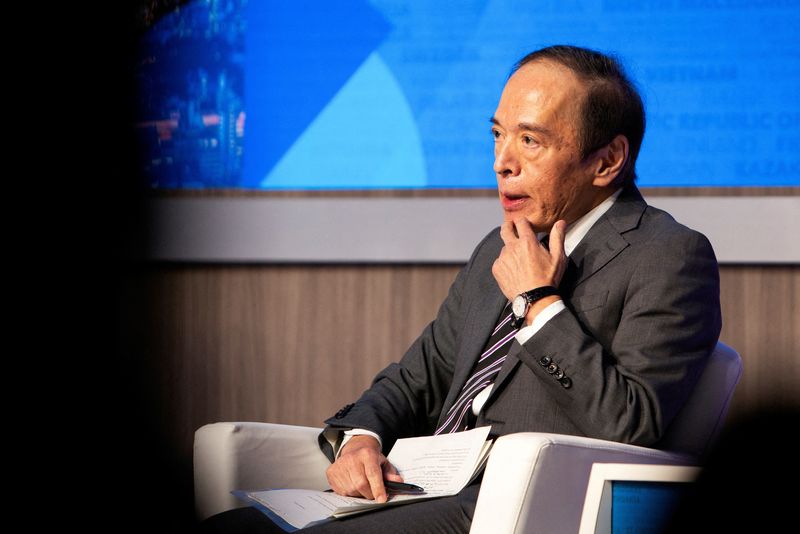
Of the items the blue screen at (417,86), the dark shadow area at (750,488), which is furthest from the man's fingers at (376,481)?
the blue screen at (417,86)

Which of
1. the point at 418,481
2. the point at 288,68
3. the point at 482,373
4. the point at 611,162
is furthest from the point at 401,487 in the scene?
the point at 288,68

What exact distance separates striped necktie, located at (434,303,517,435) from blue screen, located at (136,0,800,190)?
112 cm

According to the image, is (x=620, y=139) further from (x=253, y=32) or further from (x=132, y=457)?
(x=132, y=457)

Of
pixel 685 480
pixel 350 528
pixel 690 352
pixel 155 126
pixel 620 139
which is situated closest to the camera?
pixel 685 480

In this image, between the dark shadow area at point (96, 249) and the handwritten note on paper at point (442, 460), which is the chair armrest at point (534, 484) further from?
the dark shadow area at point (96, 249)

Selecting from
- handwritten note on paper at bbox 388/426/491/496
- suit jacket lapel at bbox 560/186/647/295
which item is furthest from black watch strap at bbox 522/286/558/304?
handwritten note on paper at bbox 388/426/491/496

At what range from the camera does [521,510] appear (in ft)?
4.62

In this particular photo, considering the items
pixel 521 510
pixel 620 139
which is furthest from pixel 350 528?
pixel 620 139

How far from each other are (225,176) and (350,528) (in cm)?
181

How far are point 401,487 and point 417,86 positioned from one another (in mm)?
1622

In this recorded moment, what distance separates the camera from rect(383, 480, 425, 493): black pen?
66.9 inches

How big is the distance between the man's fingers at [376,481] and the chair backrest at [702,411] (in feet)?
1.67

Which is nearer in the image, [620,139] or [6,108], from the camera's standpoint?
[620,139]

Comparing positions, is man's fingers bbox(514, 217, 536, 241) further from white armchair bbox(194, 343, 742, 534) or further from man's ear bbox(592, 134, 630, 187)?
white armchair bbox(194, 343, 742, 534)
